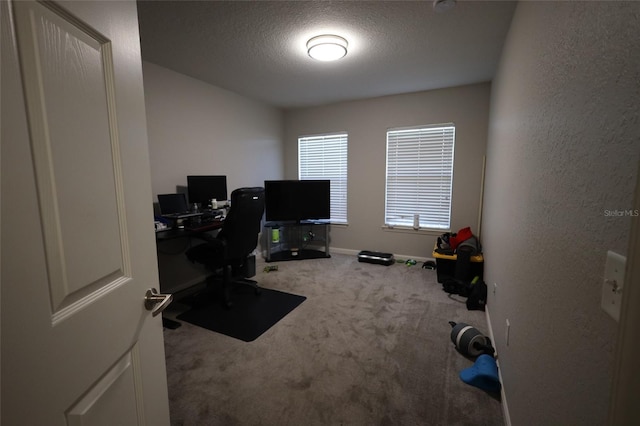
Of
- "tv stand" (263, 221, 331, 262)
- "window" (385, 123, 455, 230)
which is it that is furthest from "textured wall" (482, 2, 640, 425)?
"tv stand" (263, 221, 331, 262)

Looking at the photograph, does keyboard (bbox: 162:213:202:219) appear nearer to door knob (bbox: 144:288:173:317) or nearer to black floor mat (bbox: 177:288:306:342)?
black floor mat (bbox: 177:288:306:342)

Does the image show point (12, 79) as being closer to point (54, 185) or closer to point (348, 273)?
point (54, 185)

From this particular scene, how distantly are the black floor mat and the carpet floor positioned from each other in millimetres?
85

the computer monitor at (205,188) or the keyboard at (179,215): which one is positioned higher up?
the computer monitor at (205,188)

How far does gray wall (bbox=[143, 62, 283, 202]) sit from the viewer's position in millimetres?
2961

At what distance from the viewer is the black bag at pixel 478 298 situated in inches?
108

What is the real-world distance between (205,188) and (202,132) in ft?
2.53

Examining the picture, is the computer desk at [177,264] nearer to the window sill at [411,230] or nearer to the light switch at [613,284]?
the window sill at [411,230]

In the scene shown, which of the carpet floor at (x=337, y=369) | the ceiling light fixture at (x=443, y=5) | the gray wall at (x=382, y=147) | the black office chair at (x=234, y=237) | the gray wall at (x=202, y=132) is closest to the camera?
the carpet floor at (x=337, y=369)

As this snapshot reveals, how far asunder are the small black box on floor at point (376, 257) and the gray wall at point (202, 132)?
207cm

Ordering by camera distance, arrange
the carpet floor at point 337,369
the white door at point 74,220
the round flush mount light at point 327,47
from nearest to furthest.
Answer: the white door at point 74,220 < the carpet floor at point 337,369 < the round flush mount light at point 327,47

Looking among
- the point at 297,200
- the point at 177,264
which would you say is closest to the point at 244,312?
the point at 177,264

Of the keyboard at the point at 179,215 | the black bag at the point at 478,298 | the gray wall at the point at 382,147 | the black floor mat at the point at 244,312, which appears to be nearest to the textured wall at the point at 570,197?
the black bag at the point at 478,298

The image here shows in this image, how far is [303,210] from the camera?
4.50m
